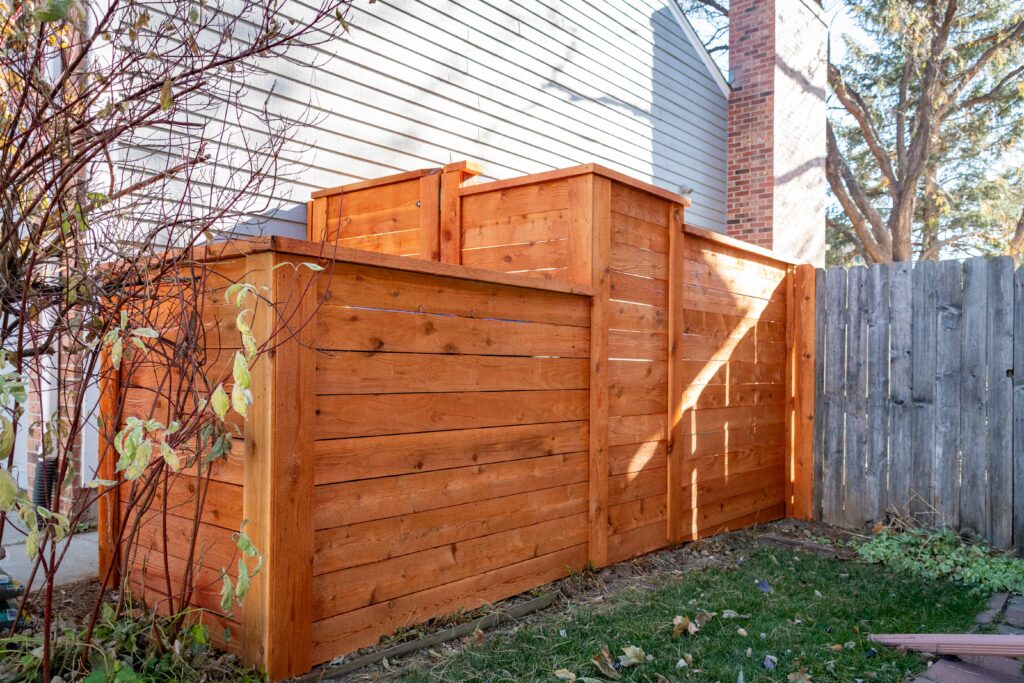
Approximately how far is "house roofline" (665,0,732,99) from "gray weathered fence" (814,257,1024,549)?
4.99m

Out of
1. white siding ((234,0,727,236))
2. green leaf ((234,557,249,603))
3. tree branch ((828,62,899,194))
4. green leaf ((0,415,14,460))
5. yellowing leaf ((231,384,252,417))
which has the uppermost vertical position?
tree branch ((828,62,899,194))

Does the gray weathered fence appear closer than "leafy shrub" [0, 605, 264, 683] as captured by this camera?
No

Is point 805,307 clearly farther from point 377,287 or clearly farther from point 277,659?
point 277,659

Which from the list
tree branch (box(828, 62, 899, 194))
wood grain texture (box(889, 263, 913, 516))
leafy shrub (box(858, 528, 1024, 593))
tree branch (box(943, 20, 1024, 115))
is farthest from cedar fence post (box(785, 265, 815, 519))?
tree branch (box(828, 62, 899, 194))

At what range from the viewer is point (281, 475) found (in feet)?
8.15

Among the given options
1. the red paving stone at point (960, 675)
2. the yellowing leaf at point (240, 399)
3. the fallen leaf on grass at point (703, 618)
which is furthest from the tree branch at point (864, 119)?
the yellowing leaf at point (240, 399)

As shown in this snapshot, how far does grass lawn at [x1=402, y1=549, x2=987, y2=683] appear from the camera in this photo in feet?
9.11

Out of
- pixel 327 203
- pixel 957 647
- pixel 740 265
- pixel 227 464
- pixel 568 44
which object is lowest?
pixel 957 647

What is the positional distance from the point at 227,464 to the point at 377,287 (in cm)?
80

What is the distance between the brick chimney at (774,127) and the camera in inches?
371

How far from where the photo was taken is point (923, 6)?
13484 millimetres

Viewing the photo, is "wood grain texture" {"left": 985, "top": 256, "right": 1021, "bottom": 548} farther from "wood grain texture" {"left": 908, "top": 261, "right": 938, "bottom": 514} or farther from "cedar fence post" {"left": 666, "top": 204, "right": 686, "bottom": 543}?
"cedar fence post" {"left": 666, "top": 204, "right": 686, "bottom": 543}

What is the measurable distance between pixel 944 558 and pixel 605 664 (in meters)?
2.74

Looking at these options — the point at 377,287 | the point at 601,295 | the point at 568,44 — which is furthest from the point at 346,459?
the point at 568,44
